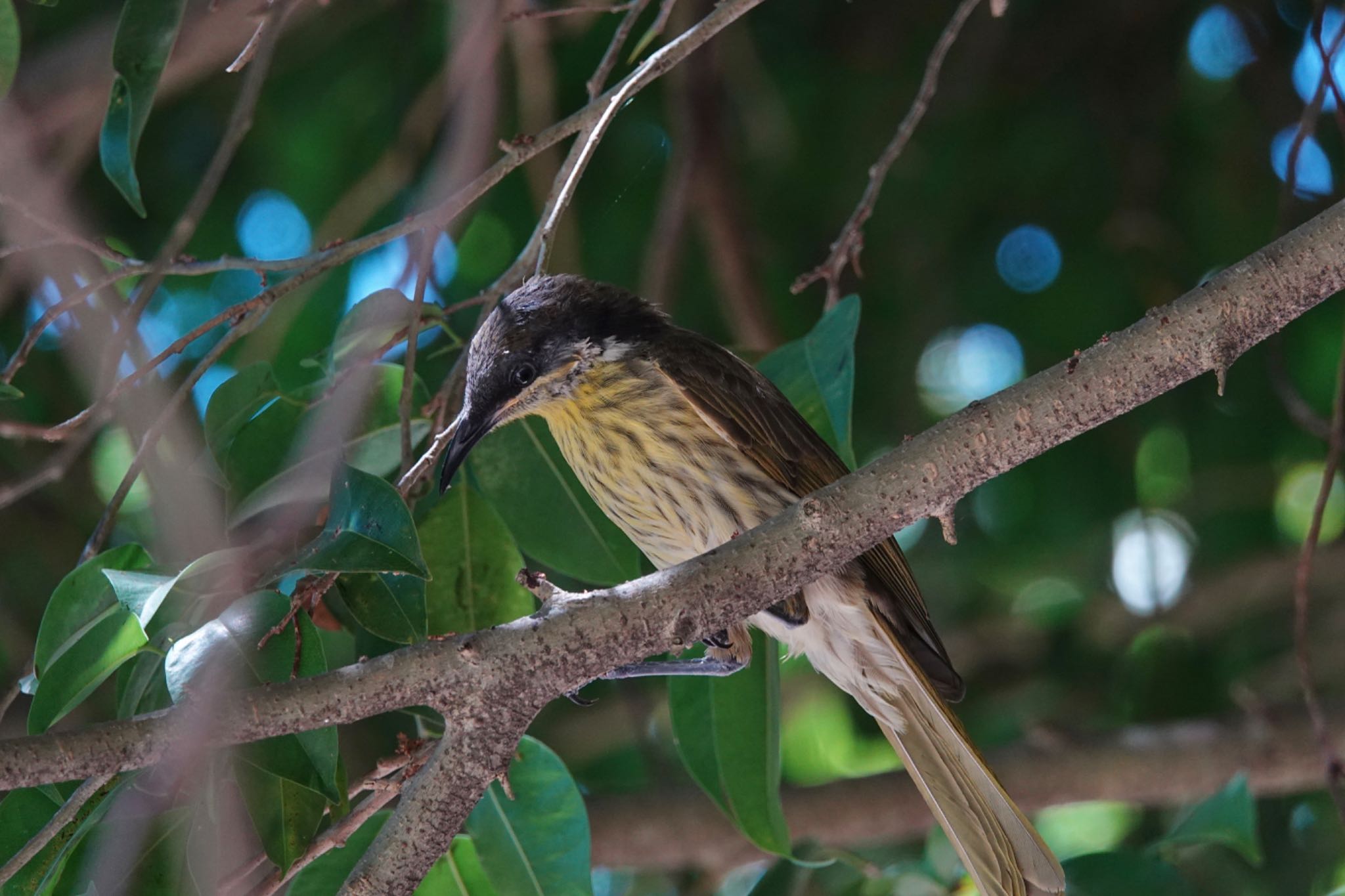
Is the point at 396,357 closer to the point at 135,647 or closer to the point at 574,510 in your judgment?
the point at 574,510

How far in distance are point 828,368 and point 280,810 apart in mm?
1088

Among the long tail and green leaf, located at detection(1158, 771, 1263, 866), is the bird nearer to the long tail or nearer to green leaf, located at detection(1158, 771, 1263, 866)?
the long tail

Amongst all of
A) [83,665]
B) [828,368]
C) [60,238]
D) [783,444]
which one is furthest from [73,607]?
[783,444]

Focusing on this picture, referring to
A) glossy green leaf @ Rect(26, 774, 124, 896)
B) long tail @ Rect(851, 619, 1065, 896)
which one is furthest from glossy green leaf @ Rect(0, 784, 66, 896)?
long tail @ Rect(851, 619, 1065, 896)

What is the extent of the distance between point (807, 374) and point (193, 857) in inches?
49.9

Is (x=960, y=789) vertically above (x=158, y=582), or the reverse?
(x=158, y=582)

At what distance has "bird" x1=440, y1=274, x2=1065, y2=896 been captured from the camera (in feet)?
8.21

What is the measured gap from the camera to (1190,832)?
2572 mm

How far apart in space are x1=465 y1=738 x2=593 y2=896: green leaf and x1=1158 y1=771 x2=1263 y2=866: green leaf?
1163mm

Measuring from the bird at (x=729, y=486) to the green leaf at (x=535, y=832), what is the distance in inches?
14.5

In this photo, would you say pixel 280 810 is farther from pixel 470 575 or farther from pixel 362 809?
pixel 470 575

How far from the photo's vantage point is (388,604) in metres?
1.98

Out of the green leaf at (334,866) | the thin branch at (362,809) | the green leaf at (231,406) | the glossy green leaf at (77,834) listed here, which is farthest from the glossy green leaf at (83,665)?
the green leaf at (334,866)

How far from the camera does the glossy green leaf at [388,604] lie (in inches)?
77.2
